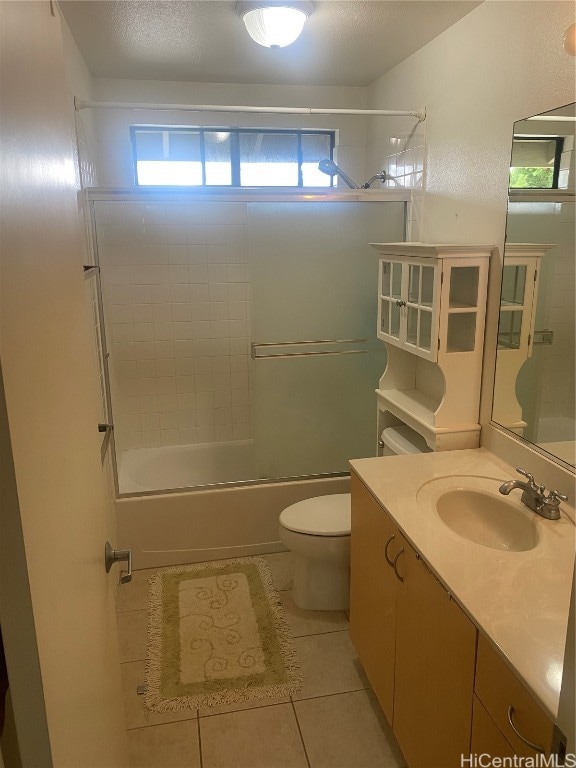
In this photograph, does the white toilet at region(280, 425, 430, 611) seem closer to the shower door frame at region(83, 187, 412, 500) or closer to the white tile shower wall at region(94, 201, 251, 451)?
the shower door frame at region(83, 187, 412, 500)

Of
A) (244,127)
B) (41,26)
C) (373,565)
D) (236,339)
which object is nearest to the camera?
(41,26)

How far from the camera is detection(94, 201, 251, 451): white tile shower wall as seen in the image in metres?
3.48

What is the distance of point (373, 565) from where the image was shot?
192cm

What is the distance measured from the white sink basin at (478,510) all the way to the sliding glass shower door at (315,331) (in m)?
1.27

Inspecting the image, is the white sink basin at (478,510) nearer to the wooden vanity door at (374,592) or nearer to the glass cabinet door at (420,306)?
the wooden vanity door at (374,592)

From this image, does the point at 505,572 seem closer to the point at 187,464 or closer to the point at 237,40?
the point at 237,40

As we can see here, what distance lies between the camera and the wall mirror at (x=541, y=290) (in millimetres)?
1744

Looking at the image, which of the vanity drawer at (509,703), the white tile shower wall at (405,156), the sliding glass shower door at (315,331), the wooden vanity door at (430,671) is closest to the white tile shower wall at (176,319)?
the sliding glass shower door at (315,331)

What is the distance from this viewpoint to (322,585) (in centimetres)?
252

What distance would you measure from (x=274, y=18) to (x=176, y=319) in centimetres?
191

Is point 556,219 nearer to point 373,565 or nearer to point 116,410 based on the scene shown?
point 373,565

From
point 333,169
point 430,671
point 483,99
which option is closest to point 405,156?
point 333,169

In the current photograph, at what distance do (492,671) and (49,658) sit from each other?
0.92 meters

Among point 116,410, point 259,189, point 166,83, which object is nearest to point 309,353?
point 259,189
